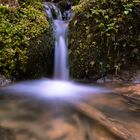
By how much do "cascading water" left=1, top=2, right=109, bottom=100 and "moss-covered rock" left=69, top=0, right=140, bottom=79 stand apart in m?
0.28

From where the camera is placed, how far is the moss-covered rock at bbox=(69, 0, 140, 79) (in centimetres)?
705

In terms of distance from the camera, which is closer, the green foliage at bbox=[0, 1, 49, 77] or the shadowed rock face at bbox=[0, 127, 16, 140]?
the shadowed rock face at bbox=[0, 127, 16, 140]

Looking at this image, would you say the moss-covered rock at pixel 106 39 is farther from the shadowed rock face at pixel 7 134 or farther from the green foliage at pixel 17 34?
the shadowed rock face at pixel 7 134

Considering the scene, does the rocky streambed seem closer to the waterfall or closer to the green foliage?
the green foliage

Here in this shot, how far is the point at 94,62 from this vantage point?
723 centimetres

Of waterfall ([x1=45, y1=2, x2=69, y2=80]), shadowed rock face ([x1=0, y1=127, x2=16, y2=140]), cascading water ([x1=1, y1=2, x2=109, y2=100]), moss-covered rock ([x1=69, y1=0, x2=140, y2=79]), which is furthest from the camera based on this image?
waterfall ([x1=45, y1=2, x2=69, y2=80])

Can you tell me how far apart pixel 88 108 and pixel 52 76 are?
2.66 m

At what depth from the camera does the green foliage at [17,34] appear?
690 centimetres

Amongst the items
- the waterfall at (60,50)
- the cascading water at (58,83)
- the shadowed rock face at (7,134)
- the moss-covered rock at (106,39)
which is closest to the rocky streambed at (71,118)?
the shadowed rock face at (7,134)

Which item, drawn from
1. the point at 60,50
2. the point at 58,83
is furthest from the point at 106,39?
the point at 58,83

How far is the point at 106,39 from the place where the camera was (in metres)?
7.12

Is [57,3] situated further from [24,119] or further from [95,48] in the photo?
[24,119]

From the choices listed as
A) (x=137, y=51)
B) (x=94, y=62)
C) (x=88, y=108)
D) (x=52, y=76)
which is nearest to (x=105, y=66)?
(x=94, y=62)

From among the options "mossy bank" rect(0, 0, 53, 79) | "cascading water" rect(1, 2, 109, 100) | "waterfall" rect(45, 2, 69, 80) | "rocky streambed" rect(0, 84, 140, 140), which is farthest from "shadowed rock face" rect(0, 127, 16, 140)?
"waterfall" rect(45, 2, 69, 80)
